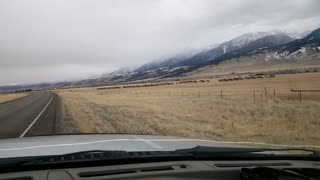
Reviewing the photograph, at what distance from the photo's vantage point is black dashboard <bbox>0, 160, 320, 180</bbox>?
3201 mm

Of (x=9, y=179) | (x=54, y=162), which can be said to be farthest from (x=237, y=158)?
(x=9, y=179)

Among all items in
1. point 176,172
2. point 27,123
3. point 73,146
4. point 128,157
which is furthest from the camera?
point 27,123

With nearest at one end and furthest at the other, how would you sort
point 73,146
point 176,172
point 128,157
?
point 176,172
point 128,157
point 73,146

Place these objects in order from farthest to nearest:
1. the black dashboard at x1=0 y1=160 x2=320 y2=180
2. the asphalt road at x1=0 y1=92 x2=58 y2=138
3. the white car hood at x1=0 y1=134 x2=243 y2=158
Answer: the asphalt road at x1=0 y1=92 x2=58 y2=138 → the white car hood at x1=0 y1=134 x2=243 y2=158 → the black dashboard at x1=0 y1=160 x2=320 y2=180

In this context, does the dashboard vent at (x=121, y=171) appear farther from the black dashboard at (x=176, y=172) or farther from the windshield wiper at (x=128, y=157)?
the windshield wiper at (x=128, y=157)

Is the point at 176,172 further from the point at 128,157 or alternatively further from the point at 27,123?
the point at 27,123

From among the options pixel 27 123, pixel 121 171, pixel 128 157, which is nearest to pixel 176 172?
pixel 121 171

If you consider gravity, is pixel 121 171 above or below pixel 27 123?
above

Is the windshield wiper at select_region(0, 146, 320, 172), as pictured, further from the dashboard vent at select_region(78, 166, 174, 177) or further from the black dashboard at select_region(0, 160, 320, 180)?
the dashboard vent at select_region(78, 166, 174, 177)

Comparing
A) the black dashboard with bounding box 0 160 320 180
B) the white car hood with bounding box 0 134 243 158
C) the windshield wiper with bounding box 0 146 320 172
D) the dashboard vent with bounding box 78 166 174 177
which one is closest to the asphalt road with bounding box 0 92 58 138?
the white car hood with bounding box 0 134 243 158

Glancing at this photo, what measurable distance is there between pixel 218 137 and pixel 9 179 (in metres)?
12.8

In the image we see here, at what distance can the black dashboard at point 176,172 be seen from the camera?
320 cm

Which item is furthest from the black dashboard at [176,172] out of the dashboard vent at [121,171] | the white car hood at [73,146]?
the white car hood at [73,146]

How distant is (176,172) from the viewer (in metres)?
3.31
